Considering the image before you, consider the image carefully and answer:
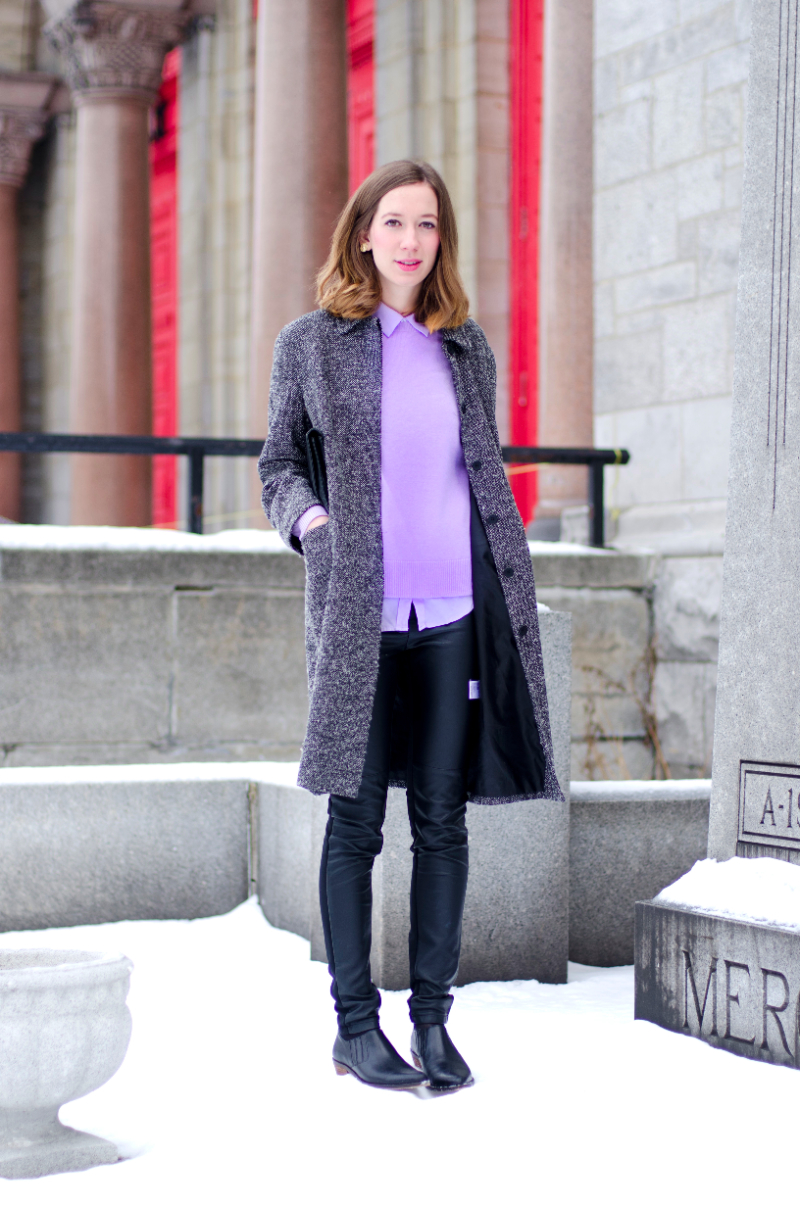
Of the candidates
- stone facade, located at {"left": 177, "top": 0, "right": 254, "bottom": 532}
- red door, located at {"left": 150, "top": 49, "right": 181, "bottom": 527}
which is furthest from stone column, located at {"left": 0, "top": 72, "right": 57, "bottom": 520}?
stone facade, located at {"left": 177, "top": 0, "right": 254, "bottom": 532}

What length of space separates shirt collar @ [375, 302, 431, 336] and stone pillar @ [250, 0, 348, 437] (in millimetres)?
6609

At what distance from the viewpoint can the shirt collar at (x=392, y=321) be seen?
3215 mm

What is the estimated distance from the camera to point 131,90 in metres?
12.9

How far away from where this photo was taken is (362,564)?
3.01m

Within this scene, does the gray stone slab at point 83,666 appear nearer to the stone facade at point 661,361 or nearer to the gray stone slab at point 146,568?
the gray stone slab at point 146,568

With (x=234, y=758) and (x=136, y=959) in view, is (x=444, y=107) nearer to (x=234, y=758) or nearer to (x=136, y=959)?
(x=234, y=758)

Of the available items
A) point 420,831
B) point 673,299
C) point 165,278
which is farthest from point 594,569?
point 165,278

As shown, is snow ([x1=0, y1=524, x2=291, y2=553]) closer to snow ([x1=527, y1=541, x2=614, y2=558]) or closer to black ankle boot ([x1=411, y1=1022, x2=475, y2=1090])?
snow ([x1=527, y1=541, x2=614, y2=558])

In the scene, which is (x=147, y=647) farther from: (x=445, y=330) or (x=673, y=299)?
(x=445, y=330)

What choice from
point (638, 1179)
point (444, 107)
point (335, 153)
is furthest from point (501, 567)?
point (444, 107)

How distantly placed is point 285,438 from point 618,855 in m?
1.95

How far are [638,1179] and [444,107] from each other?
9.59m

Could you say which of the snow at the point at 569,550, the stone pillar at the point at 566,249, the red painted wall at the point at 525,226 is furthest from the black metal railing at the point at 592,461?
the red painted wall at the point at 525,226

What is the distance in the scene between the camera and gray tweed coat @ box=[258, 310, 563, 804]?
3.01 metres
